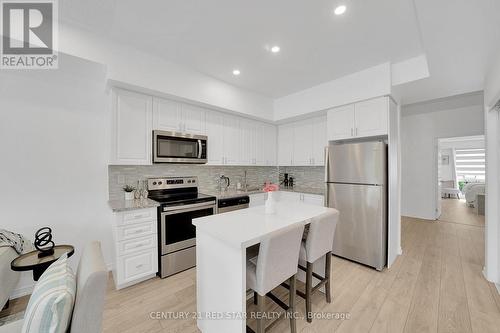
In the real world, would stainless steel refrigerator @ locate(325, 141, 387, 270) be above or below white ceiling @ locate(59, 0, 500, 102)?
below

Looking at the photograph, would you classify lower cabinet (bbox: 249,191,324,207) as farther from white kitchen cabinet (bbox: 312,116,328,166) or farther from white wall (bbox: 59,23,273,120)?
white wall (bbox: 59,23,273,120)

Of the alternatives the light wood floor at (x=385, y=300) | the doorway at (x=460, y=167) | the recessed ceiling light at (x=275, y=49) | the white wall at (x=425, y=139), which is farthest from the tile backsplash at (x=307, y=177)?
the doorway at (x=460, y=167)

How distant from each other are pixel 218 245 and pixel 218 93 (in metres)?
2.48

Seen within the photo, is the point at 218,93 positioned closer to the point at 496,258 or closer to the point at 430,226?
the point at 496,258

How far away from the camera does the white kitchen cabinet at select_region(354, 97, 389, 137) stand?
2744 mm

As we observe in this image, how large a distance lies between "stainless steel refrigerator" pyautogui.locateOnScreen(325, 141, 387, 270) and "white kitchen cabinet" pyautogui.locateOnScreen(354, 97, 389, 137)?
243 millimetres

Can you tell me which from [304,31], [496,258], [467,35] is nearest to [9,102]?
[304,31]

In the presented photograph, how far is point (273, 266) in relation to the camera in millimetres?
1438

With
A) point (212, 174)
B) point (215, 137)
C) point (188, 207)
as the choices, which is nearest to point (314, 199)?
point (212, 174)

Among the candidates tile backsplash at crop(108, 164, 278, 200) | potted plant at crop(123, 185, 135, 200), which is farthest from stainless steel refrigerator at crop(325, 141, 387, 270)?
potted plant at crop(123, 185, 135, 200)

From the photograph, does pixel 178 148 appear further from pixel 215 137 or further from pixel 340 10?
pixel 340 10

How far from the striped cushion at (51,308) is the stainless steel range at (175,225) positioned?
4.99 ft

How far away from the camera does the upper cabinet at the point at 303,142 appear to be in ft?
12.5

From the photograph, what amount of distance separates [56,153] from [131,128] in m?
0.87
